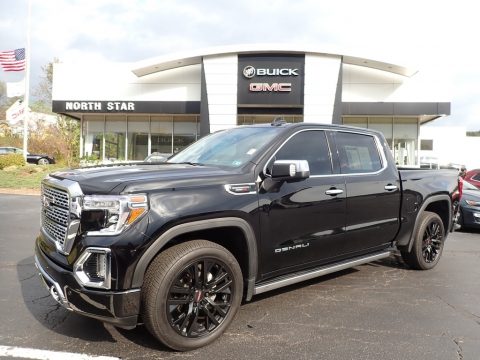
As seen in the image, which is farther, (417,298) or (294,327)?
(417,298)

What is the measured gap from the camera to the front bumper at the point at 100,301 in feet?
9.45

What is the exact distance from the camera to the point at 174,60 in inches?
918

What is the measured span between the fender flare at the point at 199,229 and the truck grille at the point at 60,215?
0.56 meters

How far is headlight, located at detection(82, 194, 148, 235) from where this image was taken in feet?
9.52

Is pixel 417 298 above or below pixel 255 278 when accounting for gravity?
below

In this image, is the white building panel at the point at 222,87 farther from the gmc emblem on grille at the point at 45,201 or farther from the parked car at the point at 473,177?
the gmc emblem on grille at the point at 45,201

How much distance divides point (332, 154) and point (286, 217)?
3.50 feet

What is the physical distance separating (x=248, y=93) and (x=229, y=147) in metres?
19.0

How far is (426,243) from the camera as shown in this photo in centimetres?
570

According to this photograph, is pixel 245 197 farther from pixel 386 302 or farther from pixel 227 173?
pixel 386 302

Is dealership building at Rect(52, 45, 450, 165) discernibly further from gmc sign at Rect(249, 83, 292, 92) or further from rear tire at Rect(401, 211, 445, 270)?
rear tire at Rect(401, 211, 445, 270)

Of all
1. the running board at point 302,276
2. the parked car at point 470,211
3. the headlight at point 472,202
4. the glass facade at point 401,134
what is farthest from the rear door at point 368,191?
the glass facade at point 401,134

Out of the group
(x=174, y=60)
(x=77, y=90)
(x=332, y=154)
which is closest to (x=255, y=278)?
(x=332, y=154)

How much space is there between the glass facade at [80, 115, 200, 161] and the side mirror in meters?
22.4
